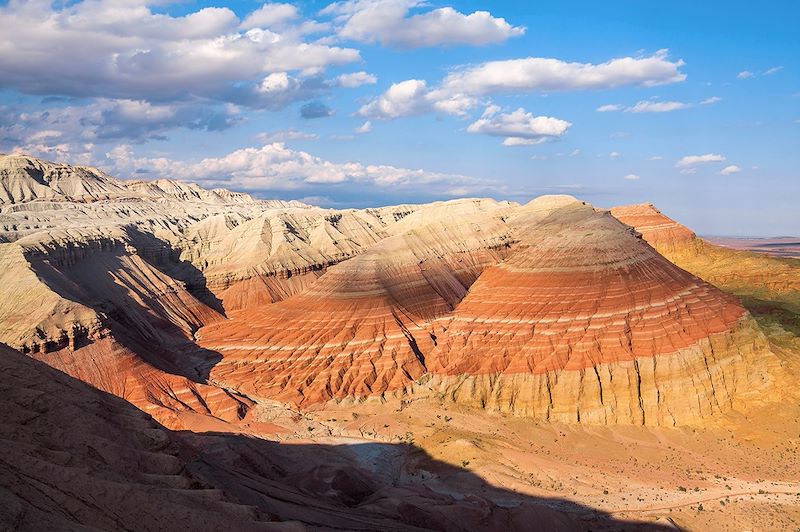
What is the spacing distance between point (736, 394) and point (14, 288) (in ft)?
219

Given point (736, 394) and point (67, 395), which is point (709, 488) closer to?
point (736, 394)

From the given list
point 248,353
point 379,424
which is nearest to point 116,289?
point 248,353

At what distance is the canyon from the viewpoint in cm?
2595

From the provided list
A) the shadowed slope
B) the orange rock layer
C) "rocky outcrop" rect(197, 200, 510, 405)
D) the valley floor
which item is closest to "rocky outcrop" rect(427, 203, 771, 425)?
the orange rock layer

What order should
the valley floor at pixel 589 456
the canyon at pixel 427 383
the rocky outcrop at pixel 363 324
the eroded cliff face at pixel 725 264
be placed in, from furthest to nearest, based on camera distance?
the eroded cliff face at pixel 725 264, the rocky outcrop at pixel 363 324, the valley floor at pixel 589 456, the canyon at pixel 427 383

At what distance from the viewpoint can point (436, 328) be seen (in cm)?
6397

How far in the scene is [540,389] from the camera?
51.8m

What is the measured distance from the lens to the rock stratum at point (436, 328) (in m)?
50.7

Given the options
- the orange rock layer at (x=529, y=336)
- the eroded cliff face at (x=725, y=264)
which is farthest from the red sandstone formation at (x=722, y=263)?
the orange rock layer at (x=529, y=336)

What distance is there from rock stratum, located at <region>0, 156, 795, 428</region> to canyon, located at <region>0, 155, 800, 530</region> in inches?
8.7

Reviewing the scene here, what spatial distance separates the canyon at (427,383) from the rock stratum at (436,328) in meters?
0.22

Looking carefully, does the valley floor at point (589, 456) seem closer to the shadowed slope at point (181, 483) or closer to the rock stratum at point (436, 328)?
the shadowed slope at point (181, 483)

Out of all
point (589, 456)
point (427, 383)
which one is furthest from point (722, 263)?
point (589, 456)

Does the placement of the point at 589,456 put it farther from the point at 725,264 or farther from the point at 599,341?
the point at 725,264
